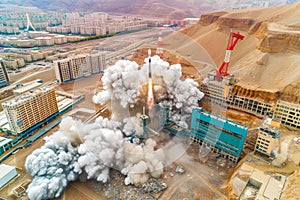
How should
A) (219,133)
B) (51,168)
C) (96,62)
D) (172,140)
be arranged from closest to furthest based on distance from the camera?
(51,168)
(219,133)
(172,140)
(96,62)

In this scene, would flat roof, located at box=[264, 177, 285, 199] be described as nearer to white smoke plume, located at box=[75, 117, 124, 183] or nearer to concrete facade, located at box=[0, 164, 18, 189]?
white smoke plume, located at box=[75, 117, 124, 183]

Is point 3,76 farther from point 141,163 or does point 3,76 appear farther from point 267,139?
point 267,139

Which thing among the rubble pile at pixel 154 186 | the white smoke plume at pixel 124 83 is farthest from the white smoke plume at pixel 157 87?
the rubble pile at pixel 154 186

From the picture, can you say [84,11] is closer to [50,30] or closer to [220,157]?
[50,30]

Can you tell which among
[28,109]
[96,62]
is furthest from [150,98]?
[96,62]

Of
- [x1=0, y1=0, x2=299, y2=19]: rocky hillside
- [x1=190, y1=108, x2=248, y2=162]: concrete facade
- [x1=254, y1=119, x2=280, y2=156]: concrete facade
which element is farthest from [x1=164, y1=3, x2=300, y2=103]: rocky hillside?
[x1=190, y1=108, x2=248, y2=162]: concrete facade

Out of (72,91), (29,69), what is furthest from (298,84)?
(29,69)
